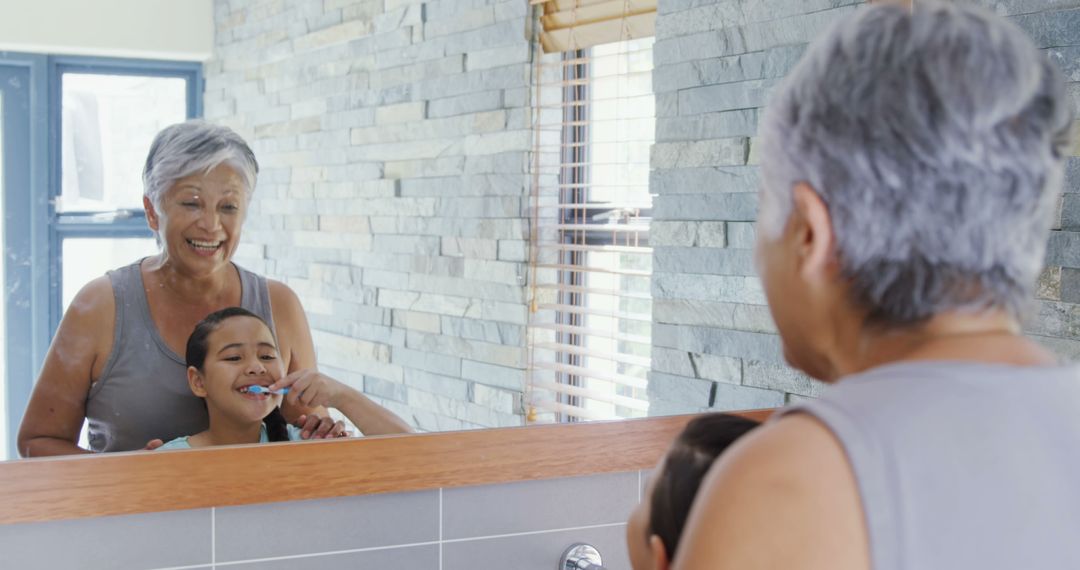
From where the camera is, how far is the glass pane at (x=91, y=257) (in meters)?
1.27

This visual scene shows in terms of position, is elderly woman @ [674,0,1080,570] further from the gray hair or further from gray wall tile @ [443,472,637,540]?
gray wall tile @ [443,472,637,540]

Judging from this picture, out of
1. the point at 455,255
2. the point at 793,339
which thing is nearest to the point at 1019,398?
the point at 793,339

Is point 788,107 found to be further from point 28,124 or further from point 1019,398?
point 28,124

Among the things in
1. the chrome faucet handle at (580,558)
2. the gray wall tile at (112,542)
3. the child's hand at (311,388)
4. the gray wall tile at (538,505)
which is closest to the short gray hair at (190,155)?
the child's hand at (311,388)

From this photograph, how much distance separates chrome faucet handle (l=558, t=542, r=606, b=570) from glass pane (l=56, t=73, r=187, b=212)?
797 mm

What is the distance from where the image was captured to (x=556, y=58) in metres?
1.57

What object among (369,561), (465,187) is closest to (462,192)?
(465,187)

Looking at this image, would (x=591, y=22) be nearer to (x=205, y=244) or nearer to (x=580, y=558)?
(x=205, y=244)

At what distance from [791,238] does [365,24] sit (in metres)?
0.96

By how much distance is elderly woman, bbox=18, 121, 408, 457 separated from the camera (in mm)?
1287

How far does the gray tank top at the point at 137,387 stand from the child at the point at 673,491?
0.73m

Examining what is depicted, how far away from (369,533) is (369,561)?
4cm

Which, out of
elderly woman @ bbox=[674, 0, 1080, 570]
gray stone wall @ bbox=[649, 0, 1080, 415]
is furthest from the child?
gray stone wall @ bbox=[649, 0, 1080, 415]

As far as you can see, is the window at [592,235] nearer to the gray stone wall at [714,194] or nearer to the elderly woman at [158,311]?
the gray stone wall at [714,194]
